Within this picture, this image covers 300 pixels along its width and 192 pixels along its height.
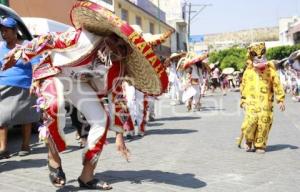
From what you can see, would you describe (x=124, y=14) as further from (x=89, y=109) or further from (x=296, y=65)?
(x=89, y=109)

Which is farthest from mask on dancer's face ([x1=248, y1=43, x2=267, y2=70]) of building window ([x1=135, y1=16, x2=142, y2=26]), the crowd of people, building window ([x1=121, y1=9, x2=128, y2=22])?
building window ([x1=135, y1=16, x2=142, y2=26])

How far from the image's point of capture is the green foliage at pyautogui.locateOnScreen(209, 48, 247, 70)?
44.8 meters

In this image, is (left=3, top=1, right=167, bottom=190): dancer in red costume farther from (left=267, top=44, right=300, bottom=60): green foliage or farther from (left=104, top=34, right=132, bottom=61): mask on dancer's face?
(left=267, top=44, right=300, bottom=60): green foliage

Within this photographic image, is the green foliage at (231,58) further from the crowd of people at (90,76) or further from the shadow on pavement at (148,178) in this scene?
the crowd of people at (90,76)

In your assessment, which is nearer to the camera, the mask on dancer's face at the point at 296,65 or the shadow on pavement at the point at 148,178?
the shadow on pavement at the point at 148,178

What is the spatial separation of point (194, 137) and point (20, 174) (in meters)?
3.90

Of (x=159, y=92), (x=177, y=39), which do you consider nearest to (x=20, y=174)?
(x=159, y=92)

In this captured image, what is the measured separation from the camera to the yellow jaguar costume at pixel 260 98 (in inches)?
307

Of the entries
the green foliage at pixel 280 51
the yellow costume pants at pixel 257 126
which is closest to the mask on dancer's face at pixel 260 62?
the yellow costume pants at pixel 257 126

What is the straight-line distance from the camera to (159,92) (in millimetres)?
5434

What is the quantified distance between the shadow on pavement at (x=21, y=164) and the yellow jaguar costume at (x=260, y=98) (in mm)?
2861

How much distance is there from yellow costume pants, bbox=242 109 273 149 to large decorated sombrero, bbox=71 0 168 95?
2693 mm

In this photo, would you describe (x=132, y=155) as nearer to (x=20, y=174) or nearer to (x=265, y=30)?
(x=20, y=174)

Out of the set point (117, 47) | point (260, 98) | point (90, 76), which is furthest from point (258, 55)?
point (90, 76)
